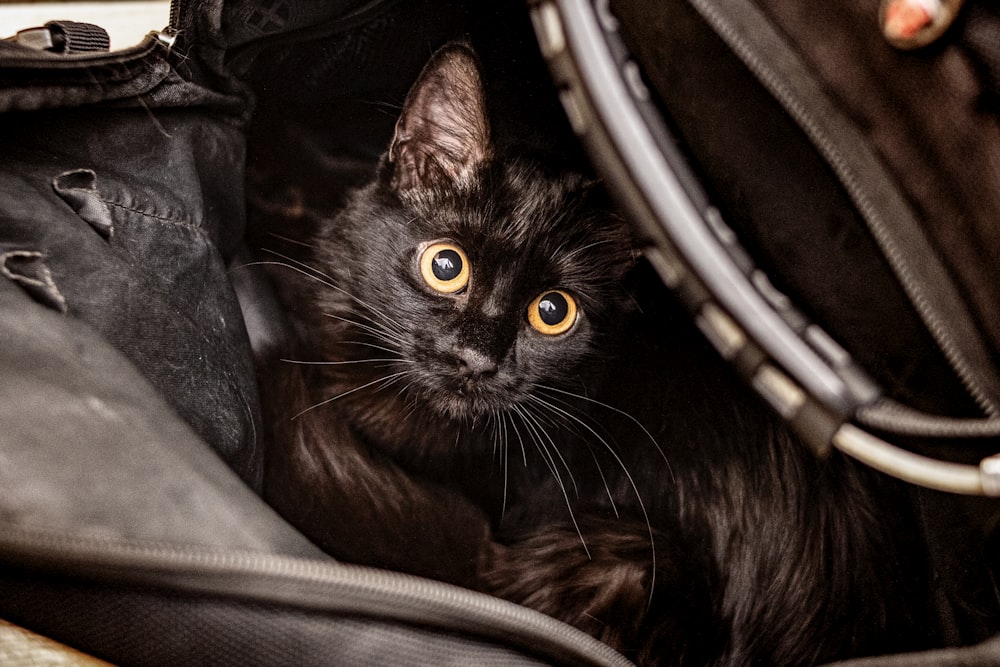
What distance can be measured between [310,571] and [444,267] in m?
0.46

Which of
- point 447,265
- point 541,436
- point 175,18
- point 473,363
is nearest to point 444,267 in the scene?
point 447,265

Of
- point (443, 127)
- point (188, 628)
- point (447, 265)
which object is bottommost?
point (188, 628)

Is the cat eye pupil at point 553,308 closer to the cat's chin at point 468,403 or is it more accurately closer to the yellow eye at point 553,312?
the yellow eye at point 553,312

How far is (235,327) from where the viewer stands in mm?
887

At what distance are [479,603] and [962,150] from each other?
1.68ft

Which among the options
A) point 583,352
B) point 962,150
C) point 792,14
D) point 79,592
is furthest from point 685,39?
point 79,592

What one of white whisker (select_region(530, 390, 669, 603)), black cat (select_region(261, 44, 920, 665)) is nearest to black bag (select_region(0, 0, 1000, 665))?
black cat (select_region(261, 44, 920, 665))

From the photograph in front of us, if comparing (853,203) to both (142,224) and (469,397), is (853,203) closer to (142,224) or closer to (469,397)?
(469,397)

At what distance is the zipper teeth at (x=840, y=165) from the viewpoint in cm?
53

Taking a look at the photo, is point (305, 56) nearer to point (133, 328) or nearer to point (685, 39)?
point (133, 328)

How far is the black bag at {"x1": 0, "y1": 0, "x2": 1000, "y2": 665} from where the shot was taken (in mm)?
494

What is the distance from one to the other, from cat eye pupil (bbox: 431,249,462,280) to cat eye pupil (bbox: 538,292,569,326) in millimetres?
123

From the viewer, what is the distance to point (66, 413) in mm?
536

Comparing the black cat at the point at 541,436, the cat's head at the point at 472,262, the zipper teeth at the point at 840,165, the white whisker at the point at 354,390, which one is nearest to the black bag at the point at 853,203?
the zipper teeth at the point at 840,165
